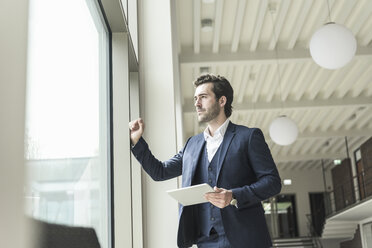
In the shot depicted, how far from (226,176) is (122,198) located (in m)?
0.57

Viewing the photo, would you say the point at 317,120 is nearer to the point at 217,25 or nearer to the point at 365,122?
the point at 365,122

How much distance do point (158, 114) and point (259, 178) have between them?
3.37 feet

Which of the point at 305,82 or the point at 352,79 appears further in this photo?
the point at 305,82

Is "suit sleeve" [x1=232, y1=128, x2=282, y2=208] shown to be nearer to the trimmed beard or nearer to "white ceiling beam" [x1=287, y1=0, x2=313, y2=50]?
the trimmed beard

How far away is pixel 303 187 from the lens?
757 inches

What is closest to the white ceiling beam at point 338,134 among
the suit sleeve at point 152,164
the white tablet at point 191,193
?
the suit sleeve at point 152,164

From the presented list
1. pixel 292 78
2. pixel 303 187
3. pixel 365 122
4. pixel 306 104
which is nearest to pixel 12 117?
pixel 292 78

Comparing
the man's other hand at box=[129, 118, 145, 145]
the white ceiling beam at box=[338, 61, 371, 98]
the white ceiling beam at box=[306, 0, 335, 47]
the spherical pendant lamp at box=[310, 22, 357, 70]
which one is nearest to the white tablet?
the man's other hand at box=[129, 118, 145, 145]

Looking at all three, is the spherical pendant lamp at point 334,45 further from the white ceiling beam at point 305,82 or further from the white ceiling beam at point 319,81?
the white ceiling beam at point 319,81

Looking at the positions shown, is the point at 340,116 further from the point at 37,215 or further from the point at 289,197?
the point at 37,215

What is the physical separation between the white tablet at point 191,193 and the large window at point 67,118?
1.01ft

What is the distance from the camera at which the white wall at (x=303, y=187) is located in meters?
19.1

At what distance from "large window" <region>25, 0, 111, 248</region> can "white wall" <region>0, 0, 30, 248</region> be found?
0.13 m

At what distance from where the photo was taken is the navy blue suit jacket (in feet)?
6.21
